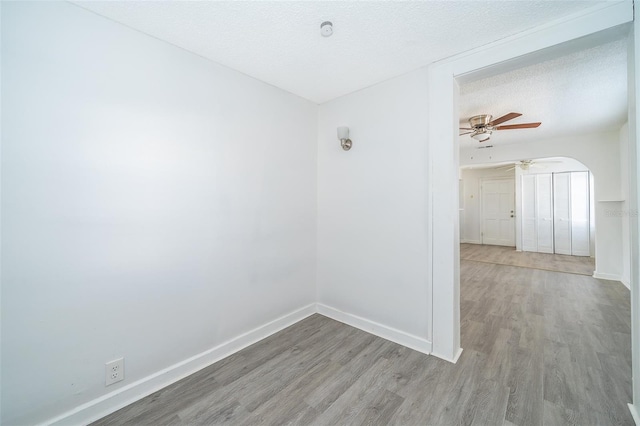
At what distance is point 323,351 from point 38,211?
2129 millimetres

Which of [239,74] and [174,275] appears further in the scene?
[239,74]

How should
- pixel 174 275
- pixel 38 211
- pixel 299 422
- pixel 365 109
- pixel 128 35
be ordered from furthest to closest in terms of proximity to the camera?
pixel 365 109, pixel 174 275, pixel 128 35, pixel 299 422, pixel 38 211

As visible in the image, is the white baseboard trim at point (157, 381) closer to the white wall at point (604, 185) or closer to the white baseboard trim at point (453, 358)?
the white baseboard trim at point (453, 358)

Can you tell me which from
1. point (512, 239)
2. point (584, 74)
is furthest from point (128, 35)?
point (512, 239)

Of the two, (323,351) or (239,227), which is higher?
(239,227)

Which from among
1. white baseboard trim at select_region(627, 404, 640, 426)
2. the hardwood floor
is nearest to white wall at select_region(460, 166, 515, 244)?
the hardwood floor

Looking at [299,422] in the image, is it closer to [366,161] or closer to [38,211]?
[38,211]

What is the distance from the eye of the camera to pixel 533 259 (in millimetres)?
5684

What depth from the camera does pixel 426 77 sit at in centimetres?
212

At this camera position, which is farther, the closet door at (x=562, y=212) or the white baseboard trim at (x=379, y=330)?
the closet door at (x=562, y=212)

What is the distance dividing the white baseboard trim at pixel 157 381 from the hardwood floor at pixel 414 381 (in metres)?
0.05

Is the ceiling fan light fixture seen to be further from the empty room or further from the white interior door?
the white interior door

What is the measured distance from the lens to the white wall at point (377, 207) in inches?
86.2

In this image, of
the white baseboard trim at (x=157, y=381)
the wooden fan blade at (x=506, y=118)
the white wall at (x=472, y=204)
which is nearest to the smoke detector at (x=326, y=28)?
the wooden fan blade at (x=506, y=118)
